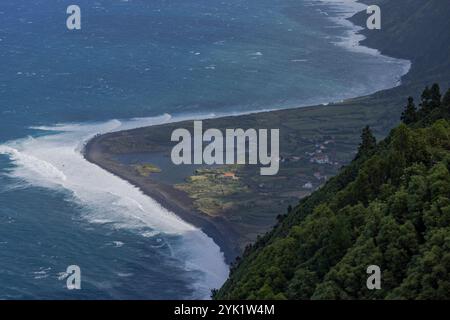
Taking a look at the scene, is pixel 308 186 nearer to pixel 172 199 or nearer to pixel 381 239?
pixel 172 199

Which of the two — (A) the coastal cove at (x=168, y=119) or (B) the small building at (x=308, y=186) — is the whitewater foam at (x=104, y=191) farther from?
(B) the small building at (x=308, y=186)

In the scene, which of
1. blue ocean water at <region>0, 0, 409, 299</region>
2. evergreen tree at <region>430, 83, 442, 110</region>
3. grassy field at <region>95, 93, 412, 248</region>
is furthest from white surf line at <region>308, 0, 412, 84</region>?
evergreen tree at <region>430, 83, 442, 110</region>

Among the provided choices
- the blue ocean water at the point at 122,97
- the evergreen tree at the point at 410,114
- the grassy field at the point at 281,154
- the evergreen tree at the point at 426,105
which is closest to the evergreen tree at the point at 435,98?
the evergreen tree at the point at 426,105

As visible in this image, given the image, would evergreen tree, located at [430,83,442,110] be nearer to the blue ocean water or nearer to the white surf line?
the blue ocean water

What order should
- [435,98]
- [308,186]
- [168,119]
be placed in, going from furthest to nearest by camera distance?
[168,119] < [308,186] < [435,98]

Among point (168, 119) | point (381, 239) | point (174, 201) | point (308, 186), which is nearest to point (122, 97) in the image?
point (168, 119)
